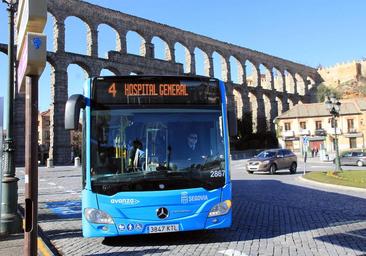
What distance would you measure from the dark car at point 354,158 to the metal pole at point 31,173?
117ft

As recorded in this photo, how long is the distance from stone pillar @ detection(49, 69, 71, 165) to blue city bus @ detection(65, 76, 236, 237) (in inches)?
1685

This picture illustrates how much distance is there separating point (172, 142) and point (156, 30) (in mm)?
60374

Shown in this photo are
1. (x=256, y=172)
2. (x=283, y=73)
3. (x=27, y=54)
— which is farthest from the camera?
(x=283, y=73)

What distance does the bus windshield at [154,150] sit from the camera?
692 cm

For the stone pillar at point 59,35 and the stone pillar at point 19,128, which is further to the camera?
the stone pillar at point 59,35

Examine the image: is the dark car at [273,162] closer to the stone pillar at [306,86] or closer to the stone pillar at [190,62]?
the stone pillar at [190,62]

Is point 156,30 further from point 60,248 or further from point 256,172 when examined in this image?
point 60,248

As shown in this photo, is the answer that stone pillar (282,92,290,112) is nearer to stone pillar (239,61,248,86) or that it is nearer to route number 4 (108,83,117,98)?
stone pillar (239,61,248,86)

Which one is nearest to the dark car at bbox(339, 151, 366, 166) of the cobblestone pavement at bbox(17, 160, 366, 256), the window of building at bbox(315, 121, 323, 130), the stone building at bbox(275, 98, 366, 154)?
the stone building at bbox(275, 98, 366, 154)

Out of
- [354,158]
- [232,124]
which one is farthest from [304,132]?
[232,124]

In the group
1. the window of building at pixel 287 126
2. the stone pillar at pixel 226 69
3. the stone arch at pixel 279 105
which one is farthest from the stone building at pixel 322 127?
the stone arch at pixel 279 105

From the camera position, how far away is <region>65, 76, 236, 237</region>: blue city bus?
6836mm

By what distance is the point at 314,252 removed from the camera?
6562 millimetres

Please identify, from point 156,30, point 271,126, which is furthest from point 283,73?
point 156,30
